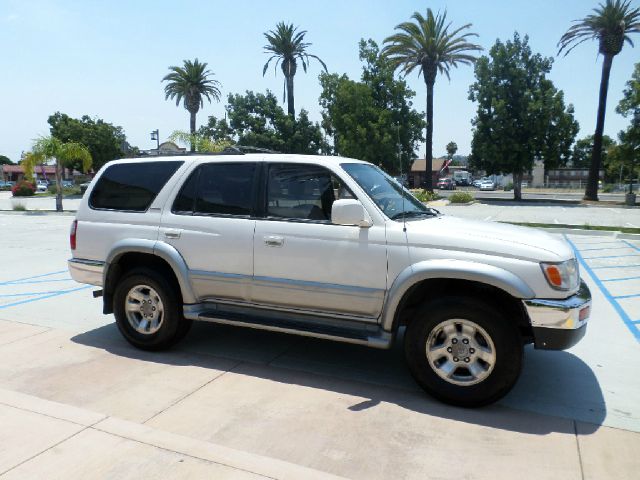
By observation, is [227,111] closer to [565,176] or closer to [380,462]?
[380,462]

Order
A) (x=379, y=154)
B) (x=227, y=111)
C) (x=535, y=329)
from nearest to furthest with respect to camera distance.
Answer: (x=535, y=329), (x=379, y=154), (x=227, y=111)

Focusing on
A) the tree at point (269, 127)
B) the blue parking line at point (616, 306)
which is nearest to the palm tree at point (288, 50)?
the tree at point (269, 127)

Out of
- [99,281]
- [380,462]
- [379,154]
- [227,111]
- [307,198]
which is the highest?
[227,111]

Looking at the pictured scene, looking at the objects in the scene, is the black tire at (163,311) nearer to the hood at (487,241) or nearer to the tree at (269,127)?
the hood at (487,241)

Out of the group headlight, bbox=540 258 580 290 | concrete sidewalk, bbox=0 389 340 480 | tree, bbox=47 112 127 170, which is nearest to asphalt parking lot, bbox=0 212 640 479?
concrete sidewalk, bbox=0 389 340 480

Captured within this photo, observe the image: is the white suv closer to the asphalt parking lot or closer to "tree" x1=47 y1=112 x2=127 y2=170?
the asphalt parking lot

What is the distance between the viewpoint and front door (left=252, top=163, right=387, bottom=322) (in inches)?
157

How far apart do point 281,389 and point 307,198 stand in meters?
1.64

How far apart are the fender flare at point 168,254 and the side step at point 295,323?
0.16 m

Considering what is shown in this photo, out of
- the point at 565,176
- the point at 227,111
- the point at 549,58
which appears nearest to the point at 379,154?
the point at 549,58

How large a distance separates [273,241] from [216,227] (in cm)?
63

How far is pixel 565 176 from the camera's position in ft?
339

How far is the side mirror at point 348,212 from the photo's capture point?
12.8ft

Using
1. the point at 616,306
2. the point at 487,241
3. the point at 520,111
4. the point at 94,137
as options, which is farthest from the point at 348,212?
the point at 94,137
